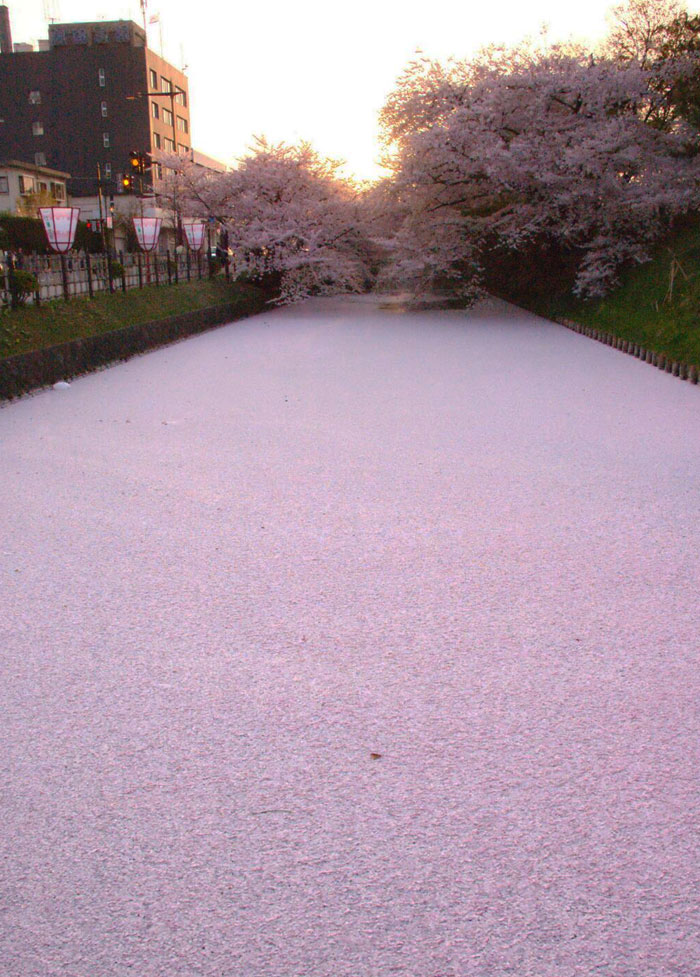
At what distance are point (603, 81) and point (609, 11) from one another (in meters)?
4.18

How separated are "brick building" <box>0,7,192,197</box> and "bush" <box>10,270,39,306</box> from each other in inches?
1797

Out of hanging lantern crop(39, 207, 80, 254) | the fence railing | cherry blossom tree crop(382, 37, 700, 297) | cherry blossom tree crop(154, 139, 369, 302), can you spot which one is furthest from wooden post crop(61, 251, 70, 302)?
cherry blossom tree crop(154, 139, 369, 302)

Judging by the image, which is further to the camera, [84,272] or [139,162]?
[139,162]

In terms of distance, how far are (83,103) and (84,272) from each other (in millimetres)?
45319

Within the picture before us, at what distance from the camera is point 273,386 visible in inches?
445

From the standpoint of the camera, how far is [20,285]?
12.3 meters

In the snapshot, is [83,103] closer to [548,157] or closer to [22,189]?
[22,189]

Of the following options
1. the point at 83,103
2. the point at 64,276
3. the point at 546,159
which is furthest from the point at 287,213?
the point at 83,103

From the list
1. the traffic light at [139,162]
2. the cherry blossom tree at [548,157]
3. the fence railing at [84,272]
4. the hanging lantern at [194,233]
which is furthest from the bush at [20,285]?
the hanging lantern at [194,233]

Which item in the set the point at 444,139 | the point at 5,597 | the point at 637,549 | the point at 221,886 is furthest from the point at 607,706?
the point at 444,139

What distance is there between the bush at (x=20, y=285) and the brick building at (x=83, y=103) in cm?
4564

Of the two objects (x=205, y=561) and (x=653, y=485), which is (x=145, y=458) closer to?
(x=205, y=561)

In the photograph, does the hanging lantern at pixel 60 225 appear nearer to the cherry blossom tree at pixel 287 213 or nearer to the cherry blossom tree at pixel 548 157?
the cherry blossom tree at pixel 548 157

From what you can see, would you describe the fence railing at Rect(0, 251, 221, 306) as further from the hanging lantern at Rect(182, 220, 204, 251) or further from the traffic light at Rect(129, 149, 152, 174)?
the traffic light at Rect(129, 149, 152, 174)
